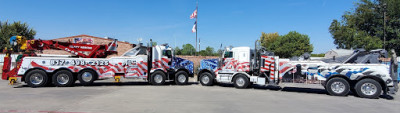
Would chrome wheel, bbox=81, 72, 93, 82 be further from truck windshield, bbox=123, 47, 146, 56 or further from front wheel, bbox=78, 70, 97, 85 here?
truck windshield, bbox=123, 47, 146, 56

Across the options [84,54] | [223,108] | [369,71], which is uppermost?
[84,54]

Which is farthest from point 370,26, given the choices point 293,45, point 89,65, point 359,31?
point 89,65

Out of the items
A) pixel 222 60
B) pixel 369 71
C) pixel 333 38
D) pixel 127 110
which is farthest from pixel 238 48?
pixel 333 38

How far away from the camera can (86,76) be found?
1276 cm

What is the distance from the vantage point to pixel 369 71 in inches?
396

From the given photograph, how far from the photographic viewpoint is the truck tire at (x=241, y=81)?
12844 millimetres

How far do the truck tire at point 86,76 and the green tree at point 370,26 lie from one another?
36539 millimetres

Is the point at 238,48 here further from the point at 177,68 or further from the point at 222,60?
the point at 177,68

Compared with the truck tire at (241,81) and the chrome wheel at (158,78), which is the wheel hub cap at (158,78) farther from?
the truck tire at (241,81)

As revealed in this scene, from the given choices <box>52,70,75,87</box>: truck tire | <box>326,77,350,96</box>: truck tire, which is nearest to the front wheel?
<box>52,70,75,87</box>: truck tire

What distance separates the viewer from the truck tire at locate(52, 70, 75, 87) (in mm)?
12305

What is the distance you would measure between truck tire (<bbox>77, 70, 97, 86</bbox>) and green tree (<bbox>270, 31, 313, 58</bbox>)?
142 ft

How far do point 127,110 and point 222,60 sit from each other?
809cm

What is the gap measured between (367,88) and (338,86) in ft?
3.60
